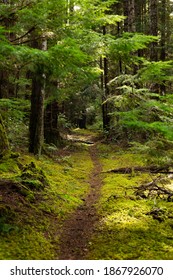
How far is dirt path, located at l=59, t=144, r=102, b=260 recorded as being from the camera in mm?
5281

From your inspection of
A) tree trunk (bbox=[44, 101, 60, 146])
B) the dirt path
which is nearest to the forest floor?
the dirt path

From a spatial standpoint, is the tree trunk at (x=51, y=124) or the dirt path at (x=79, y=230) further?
the tree trunk at (x=51, y=124)

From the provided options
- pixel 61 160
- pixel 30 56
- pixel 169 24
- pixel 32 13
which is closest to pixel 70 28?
pixel 32 13

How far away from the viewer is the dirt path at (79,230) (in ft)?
17.3

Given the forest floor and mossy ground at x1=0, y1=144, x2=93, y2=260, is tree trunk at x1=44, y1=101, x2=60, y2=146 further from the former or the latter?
mossy ground at x1=0, y1=144, x2=93, y2=260

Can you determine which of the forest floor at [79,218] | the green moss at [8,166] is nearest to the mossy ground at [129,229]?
the forest floor at [79,218]

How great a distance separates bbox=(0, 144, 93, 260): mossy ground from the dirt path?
0.15 metres

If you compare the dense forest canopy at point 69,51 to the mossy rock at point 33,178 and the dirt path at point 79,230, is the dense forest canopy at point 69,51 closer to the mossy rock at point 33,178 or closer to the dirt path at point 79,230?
the mossy rock at point 33,178

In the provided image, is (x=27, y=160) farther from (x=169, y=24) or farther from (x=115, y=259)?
(x=169, y=24)

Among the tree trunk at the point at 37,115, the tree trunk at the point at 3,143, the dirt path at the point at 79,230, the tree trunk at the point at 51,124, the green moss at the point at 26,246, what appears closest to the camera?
the green moss at the point at 26,246

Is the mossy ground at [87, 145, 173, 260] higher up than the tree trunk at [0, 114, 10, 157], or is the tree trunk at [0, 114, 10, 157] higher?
the tree trunk at [0, 114, 10, 157]

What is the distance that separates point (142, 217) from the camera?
6.64m

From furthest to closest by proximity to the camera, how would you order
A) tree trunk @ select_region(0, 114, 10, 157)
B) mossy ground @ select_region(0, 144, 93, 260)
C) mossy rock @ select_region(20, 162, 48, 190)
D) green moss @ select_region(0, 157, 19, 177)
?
tree trunk @ select_region(0, 114, 10, 157) < green moss @ select_region(0, 157, 19, 177) < mossy rock @ select_region(20, 162, 48, 190) < mossy ground @ select_region(0, 144, 93, 260)
